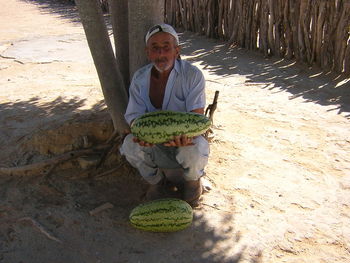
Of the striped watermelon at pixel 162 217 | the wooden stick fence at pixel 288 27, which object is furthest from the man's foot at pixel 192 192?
the wooden stick fence at pixel 288 27

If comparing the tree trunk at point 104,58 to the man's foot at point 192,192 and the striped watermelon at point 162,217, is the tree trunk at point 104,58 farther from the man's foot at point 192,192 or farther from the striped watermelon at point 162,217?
the striped watermelon at point 162,217

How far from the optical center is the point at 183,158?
10.5ft

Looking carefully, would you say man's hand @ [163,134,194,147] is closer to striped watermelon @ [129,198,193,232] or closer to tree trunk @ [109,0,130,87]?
striped watermelon @ [129,198,193,232]

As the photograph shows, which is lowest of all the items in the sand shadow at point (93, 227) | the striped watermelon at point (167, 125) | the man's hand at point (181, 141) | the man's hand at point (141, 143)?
the sand shadow at point (93, 227)

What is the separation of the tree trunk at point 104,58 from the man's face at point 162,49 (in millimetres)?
733

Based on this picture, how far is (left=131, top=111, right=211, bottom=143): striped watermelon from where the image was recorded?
117 inches

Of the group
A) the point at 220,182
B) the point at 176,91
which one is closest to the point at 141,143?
the point at 176,91

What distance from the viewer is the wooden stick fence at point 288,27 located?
266 inches

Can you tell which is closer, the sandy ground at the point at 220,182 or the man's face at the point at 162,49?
the sandy ground at the point at 220,182

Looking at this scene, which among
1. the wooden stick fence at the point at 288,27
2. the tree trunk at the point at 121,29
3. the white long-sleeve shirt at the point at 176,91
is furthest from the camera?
the wooden stick fence at the point at 288,27

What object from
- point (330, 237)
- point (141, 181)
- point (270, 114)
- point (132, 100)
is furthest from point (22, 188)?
point (270, 114)

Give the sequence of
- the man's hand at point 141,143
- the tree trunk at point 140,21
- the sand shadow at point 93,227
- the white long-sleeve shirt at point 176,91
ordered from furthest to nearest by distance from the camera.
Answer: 1. the tree trunk at point 140,21
2. the white long-sleeve shirt at point 176,91
3. the man's hand at point 141,143
4. the sand shadow at point 93,227

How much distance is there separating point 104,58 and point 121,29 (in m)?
0.46

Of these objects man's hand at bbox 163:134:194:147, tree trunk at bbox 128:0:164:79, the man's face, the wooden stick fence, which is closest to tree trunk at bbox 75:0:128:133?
tree trunk at bbox 128:0:164:79
